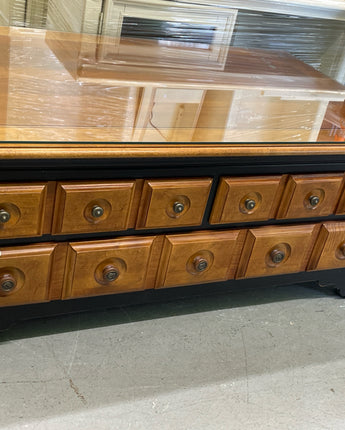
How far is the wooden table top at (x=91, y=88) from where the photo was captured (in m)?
1.07

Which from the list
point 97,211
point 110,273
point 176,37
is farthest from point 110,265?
point 176,37

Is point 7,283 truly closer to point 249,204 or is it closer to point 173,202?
point 173,202

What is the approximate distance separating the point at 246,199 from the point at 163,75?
38 cm

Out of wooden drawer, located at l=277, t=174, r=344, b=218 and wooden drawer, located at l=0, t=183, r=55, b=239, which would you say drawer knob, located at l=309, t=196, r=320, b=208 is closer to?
wooden drawer, located at l=277, t=174, r=344, b=218

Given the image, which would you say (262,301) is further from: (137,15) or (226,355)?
(137,15)

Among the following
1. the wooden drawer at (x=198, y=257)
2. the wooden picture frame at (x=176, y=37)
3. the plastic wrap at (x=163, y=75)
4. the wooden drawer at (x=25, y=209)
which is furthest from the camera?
the wooden picture frame at (x=176, y=37)

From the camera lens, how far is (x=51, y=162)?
1050 mm

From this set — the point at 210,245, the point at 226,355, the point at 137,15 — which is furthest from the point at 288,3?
the point at 226,355

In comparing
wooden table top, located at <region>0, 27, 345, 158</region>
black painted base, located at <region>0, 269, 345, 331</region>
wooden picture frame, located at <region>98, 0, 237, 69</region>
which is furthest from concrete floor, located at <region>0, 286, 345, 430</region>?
wooden picture frame, located at <region>98, 0, 237, 69</region>

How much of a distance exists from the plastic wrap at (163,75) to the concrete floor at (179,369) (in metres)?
0.49

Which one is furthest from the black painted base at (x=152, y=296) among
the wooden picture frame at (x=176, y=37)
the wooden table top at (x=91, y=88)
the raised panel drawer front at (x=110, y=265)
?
the wooden picture frame at (x=176, y=37)

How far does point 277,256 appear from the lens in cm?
139

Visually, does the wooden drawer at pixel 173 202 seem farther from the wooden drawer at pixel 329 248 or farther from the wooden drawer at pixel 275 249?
the wooden drawer at pixel 329 248

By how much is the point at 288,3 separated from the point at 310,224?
1.04 metres
